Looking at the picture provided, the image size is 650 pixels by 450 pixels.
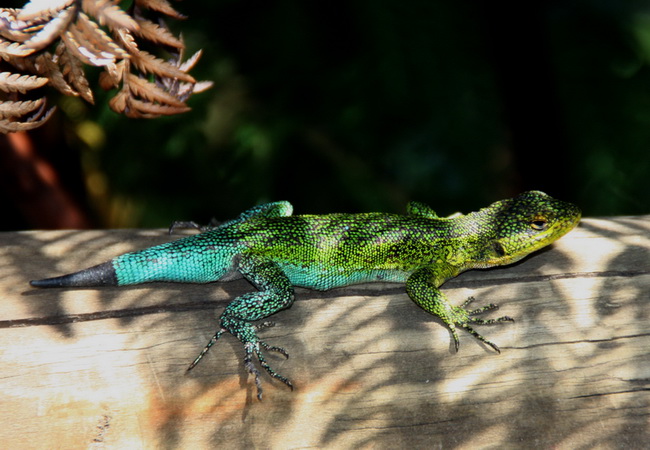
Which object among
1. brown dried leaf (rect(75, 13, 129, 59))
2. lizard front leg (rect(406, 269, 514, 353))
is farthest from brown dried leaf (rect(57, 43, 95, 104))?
lizard front leg (rect(406, 269, 514, 353))

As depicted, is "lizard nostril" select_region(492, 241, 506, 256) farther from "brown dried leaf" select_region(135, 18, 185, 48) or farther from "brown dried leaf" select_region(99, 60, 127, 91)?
"brown dried leaf" select_region(99, 60, 127, 91)

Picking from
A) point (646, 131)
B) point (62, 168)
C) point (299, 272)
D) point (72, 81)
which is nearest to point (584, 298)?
point (299, 272)

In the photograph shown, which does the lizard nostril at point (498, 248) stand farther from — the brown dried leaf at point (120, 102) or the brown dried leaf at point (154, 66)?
the brown dried leaf at point (120, 102)

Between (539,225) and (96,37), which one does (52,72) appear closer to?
(96,37)

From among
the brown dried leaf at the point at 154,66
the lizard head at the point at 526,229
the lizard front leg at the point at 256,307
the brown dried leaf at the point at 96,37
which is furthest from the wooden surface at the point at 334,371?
the brown dried leaf at the point at 96,37

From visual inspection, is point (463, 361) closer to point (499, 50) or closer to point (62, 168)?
point (499, 50)

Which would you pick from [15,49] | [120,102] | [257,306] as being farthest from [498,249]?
[15,49]
